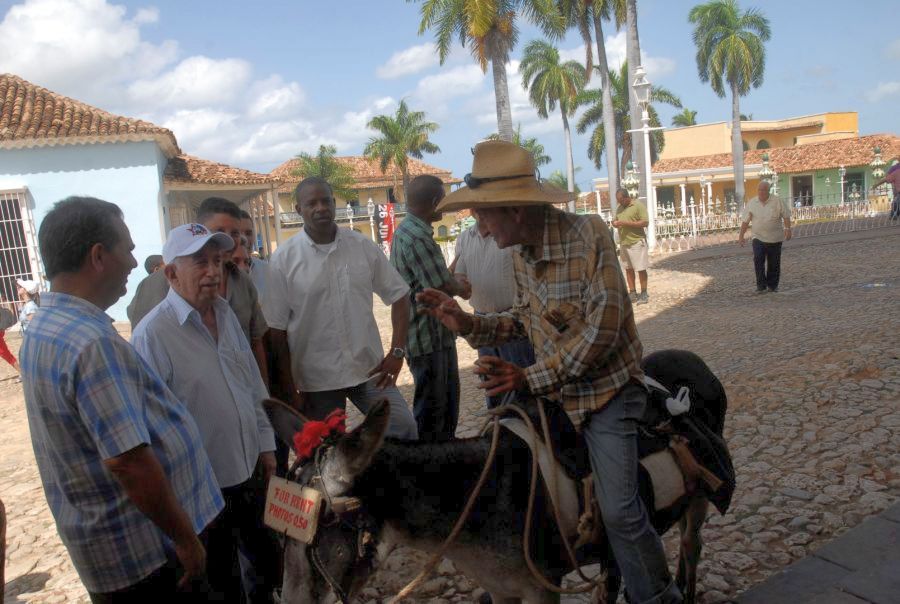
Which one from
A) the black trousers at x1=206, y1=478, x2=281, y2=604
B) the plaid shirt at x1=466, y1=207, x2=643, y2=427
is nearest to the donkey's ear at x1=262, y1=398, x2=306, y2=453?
the black trousers at x1=206, y1=478, x2=281, y2=604

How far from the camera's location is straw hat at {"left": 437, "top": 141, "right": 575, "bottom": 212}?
98.9 inches

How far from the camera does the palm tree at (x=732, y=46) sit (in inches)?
1593

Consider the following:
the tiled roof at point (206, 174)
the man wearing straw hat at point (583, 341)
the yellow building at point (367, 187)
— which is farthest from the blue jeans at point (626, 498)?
the yellow building at point (367, 187)

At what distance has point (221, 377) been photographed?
2.80 m

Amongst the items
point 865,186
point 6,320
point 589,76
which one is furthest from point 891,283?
point 865,186

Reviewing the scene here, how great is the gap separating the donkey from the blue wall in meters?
17.1

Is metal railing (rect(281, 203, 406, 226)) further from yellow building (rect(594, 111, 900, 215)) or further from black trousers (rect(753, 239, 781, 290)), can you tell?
black trousers (rect(753, 239, 781, 290))

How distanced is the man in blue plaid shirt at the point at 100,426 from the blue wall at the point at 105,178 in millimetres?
16836

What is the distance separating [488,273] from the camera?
4.96 meters

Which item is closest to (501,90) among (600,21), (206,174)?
(600,21)

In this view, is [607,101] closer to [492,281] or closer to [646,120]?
[646,120]

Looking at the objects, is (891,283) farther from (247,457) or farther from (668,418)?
(247,457)

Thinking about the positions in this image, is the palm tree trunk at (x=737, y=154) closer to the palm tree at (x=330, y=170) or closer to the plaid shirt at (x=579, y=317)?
the palm tree at (x=330, y=170)

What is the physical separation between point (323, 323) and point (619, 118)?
48.3 meters
